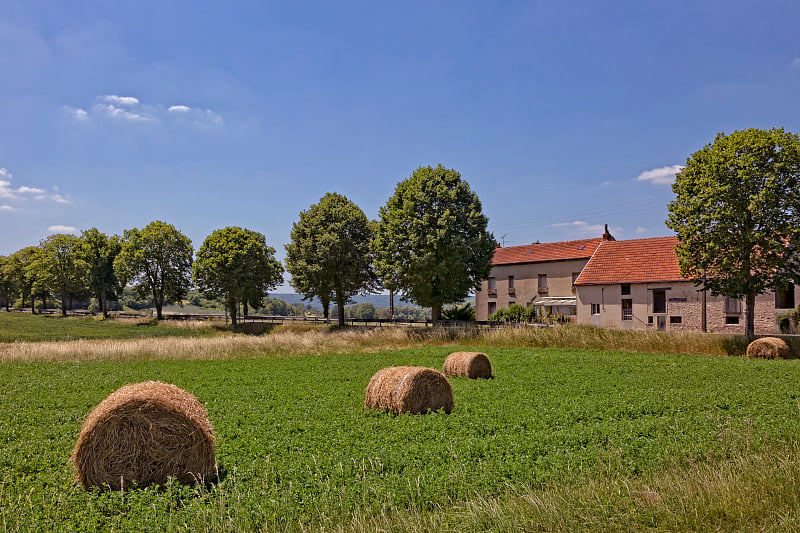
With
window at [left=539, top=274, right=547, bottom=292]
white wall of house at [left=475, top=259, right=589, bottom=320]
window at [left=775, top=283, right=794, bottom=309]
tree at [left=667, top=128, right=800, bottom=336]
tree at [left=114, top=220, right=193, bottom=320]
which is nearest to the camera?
tree at [left=667, top=128, right=800, bottom=336]

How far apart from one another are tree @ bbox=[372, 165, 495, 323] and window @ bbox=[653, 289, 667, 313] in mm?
13198

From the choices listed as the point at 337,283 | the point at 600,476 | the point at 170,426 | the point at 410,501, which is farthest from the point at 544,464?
the point at 337,283

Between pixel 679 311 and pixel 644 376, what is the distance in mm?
25112

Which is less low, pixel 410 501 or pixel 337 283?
pixel 337 283

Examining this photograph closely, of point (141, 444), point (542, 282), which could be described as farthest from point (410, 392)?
point (542, 282)

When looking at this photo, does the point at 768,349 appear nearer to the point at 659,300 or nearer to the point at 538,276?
the point at 659,300

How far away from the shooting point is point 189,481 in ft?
22.5

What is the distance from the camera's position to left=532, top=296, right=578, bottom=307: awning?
49.3 metres

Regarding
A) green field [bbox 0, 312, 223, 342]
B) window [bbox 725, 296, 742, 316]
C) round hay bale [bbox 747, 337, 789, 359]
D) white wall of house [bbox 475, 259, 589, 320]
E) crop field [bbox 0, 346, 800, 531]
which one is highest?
white wall of house [bbox 475, 259, 589, 320]

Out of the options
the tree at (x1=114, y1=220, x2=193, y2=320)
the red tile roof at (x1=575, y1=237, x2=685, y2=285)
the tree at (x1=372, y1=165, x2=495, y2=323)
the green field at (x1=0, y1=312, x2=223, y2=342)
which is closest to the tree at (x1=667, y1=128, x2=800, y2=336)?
the red tile roof at (x1=575, y1=237, x2=685, y2=285)

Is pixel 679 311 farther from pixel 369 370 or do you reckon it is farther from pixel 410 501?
pixel 410 501

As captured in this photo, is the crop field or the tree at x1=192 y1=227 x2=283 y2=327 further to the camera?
the tree at x1=192 y1=227 x2=283 y2=327

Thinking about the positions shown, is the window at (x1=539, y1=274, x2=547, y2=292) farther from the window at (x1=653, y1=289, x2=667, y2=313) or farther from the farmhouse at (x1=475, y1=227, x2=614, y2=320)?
the window at (x1=653, y1=289, x2=667, y2=313)

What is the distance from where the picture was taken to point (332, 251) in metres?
48.4
